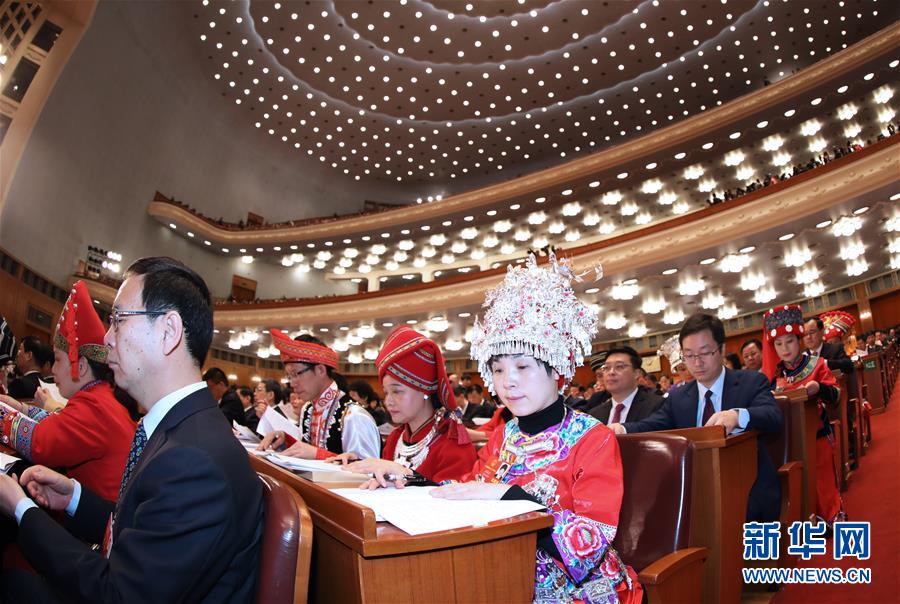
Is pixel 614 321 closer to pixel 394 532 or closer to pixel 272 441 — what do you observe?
pixel 272 441

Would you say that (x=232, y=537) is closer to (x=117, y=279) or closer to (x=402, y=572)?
(x=402, y=572)

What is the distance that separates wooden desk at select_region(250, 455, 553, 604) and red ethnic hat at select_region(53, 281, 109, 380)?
1472mm

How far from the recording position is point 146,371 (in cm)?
117

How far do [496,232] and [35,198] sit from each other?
1462 centimetres

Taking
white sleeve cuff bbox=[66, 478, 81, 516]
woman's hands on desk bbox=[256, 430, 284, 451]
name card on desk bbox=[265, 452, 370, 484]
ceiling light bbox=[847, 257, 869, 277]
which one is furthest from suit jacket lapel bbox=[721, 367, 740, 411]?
ceiling light bbox=[847, 257, 869, 277]

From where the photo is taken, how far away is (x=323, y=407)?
10.2 ft

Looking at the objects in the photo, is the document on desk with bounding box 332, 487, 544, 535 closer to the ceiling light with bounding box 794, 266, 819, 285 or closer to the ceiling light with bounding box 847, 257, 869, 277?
the ceiling light with bounding box 794, 266, 819, 285

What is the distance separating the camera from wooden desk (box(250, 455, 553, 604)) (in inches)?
32.9

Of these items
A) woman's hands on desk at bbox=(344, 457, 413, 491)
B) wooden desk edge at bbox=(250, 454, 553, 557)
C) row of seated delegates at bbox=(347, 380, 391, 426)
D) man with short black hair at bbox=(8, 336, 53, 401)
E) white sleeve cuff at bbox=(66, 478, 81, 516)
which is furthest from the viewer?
row of seated delegates at bbox=(347, 380, 391, 426)

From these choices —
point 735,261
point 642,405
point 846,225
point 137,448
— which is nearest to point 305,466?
point 137,448

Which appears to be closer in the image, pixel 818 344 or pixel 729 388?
pixel 729 388

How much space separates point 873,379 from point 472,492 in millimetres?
7804

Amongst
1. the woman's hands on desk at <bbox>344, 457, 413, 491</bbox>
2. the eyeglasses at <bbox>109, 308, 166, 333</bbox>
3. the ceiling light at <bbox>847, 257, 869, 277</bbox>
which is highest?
the ceiling light at <bbox>847, 257, 869, 277</bbox>

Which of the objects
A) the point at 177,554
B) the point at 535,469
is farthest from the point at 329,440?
the point at 177,554
